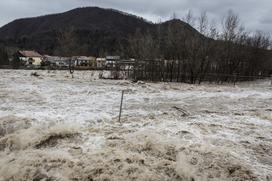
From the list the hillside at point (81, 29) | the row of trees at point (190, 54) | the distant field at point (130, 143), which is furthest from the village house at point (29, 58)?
the distant field at point (130, 143)

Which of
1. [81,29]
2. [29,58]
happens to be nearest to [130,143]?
[29,58]

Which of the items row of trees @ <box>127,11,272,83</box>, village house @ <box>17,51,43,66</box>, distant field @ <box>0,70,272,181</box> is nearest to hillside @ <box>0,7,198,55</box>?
village house @ <box>17,51,43,66</box>

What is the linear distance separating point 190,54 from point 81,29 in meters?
76.9

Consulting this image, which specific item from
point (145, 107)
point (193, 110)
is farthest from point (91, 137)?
point (193, 110)

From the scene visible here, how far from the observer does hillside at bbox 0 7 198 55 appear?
281 feet

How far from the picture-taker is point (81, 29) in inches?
3868

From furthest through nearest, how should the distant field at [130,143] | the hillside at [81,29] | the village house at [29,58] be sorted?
the hillside at [81,29]
the village house at [29,58]
the distant field at [130,143]

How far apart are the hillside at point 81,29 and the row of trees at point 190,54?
44753 mm

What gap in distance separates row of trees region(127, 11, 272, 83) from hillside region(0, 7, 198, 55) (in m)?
44.8

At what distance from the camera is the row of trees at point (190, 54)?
26359 millimetres

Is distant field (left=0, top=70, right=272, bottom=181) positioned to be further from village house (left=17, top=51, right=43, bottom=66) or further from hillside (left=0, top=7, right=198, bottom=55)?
hillside (left=0, top=7, right=198, bottom=55)

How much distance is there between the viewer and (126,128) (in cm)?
764

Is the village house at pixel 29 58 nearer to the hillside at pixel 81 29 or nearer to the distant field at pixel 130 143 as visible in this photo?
the hillside at pixel 81 29

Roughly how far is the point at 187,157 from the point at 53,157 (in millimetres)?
2645
